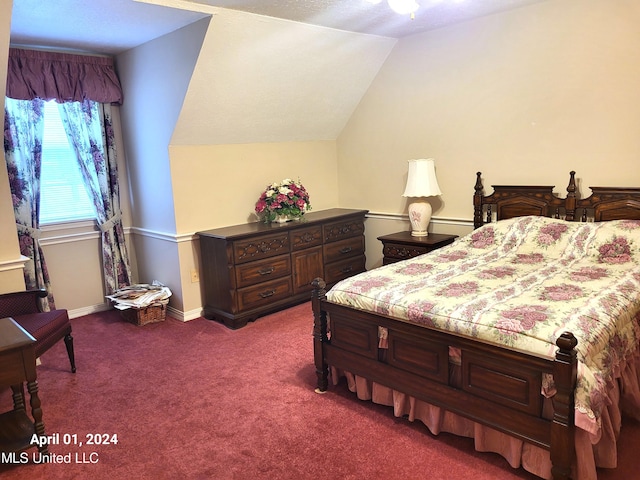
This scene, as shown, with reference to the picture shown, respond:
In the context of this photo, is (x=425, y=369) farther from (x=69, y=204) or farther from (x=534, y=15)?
(x=69, y=204)

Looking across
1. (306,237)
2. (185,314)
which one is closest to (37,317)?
(185,314)

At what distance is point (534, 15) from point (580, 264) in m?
1.96

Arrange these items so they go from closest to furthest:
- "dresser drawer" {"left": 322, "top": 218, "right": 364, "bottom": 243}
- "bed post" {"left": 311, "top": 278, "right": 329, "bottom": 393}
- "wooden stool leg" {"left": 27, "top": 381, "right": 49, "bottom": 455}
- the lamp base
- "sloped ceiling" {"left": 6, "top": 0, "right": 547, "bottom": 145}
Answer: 1. "wooden stool leg" {"left": 27, "top": 381, "right": 49, "bottom": 455}
2. "bed post" {"left": 311, "top": 278, "right": 329, "bottom": 393}
3. "sloped ceiling" {"left": 6, "top": 0, "right": 547, "bottom": 145}
4. the lamp base
5. "dresser drawer" {"left": 322, "top": 218, "right": 364, "bottom": 243}

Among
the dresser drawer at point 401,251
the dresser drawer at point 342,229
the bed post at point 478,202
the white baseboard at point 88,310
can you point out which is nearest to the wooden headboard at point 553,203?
the bed post at point 478,202

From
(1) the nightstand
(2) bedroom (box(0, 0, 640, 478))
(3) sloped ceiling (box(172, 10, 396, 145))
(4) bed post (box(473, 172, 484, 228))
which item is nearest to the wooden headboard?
(4) bed post (box(473, 172, 484, 228))

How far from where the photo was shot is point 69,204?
4.40m

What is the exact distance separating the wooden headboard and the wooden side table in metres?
3.39

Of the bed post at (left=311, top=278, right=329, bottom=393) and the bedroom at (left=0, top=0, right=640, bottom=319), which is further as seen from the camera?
the bedroom at (left=0, top=0, right=640, bottom=319)

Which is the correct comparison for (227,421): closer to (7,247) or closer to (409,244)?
(7,247)

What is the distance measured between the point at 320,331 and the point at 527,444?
4.06 feet

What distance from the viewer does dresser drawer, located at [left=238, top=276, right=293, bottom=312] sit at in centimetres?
407

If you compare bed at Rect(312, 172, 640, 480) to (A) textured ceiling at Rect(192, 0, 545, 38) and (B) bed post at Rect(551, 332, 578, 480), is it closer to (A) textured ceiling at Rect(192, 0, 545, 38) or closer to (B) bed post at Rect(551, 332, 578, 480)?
(B) bed post at Rect(551, 332, 578, 480)

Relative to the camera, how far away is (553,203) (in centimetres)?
373

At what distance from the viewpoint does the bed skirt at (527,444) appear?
1.96 metres
